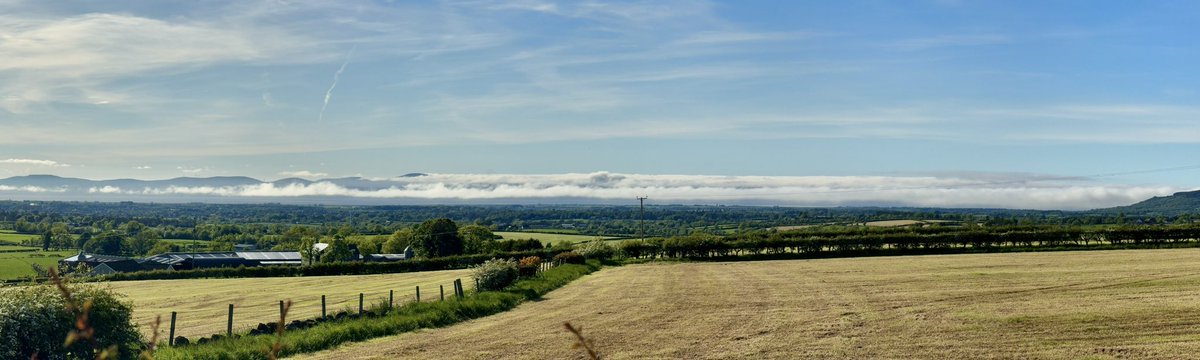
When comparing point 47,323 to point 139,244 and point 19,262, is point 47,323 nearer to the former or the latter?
point 19,262

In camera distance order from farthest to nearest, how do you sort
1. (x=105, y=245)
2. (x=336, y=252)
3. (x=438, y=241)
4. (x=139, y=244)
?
(x=139, y=244) < (x=105, y=245) < (x=336, y=252) < (x=438, y=241)

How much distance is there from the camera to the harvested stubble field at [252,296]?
144ft

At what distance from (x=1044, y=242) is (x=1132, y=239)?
8.44 meters

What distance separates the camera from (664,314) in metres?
34.4

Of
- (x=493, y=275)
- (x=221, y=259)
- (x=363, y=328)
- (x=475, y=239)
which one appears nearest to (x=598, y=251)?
(x=475, y=239)

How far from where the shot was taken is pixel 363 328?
29250 millimetres

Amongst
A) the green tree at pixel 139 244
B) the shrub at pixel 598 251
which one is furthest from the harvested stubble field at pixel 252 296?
the green tree at pixel 139 244

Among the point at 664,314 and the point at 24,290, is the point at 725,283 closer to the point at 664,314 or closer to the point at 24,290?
the point at 664,314

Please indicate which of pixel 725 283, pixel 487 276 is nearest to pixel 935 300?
pixel 725 283

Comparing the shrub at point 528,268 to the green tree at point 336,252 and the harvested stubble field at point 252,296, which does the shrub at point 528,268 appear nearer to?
the harvested stubble field at point 252,296

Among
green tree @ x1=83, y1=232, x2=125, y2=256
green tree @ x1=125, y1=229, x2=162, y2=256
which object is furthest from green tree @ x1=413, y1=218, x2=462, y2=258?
green tree @ x1=125, y1=229, x2=162, y2=256

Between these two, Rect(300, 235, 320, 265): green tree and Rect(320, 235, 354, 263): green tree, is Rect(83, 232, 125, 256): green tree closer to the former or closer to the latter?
Rect(300, 235, 320, 265): green tree

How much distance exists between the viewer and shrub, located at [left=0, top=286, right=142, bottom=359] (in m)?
17.5

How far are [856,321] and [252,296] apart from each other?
5072 cm
